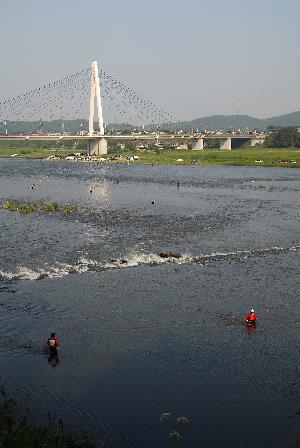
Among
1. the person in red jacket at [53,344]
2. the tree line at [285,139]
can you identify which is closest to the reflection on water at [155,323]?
the person in red jacket at [53,344]

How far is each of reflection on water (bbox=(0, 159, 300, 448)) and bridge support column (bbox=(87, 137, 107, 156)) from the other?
318 ft

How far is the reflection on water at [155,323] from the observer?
1634 cm

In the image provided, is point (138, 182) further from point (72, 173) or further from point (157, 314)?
point (157, 314)

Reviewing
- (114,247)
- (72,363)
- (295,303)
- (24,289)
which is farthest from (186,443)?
(114,247)

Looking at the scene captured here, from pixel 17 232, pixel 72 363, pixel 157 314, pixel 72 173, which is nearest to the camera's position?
pixel 72 363

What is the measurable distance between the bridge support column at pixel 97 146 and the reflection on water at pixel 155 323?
318ft

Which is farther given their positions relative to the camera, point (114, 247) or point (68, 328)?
point (114, 247)

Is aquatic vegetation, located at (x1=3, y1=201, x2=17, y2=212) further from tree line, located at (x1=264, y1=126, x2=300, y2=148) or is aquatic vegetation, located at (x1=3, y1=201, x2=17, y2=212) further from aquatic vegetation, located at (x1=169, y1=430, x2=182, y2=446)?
tree line, located at (x1=264, y1=126, x2=300, y2=148)

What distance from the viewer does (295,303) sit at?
84.9 ft

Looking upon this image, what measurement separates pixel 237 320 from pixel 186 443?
30.6ft

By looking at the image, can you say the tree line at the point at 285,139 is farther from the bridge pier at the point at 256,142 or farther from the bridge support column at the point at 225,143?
the bridge support column at the point at 225,143

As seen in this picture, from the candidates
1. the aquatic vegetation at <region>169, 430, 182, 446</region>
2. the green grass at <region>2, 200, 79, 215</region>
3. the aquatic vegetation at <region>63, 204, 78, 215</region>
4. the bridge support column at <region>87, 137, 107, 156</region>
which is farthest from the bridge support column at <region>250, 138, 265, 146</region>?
the aquatic vegetation at <region>169, 430, 182, 446</region>

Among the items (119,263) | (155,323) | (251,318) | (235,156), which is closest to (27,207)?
(119,263)

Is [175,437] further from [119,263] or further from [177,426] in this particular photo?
[119,263]
